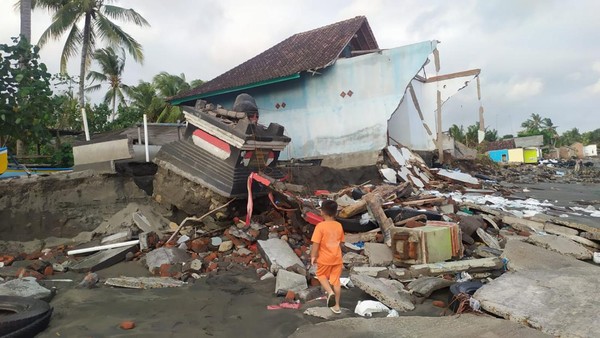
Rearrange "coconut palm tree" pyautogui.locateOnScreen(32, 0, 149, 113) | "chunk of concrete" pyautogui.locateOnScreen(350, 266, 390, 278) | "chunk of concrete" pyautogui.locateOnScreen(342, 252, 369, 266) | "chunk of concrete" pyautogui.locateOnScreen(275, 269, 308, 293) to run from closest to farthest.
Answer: "chunk of concrete" pyautogui.locateOnScreen(275, 269, 308, 293) < "chunk of concrete" pyautogui.locateOnScreen(350, 266, 390, 278) < "chunk of concrete" pyautogui.locateOnScreen(342, 252, 369, 266) < "coconut palm tree" pyautogui.locateOnScreen(32, 0, 149, 113)

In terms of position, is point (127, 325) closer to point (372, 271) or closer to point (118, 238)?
point (372, 271)

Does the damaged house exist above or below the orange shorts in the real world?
above

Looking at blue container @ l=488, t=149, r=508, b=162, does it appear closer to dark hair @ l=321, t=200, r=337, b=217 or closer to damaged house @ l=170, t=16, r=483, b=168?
damaged house @ l=170, t=16, r=483, b=168

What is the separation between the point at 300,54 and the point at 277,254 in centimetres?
1090

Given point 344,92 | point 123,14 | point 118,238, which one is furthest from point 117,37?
point 118,238

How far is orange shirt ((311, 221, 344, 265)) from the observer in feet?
13.7

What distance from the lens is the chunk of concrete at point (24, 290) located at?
439cm

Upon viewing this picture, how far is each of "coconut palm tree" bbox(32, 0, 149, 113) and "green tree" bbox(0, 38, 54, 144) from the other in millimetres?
16936

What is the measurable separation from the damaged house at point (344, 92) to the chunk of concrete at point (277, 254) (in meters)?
7.32

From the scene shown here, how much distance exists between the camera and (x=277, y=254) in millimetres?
5699

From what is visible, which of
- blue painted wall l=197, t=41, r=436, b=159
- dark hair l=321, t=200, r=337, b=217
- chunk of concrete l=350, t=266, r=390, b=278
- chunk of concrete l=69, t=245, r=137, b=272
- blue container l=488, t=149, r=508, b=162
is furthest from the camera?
blue container l=488, t=149, r=508, b=162

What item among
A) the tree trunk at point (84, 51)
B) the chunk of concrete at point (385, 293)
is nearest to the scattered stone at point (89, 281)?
the chunk of concrete at point (385, 293)

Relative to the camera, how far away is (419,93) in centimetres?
1605

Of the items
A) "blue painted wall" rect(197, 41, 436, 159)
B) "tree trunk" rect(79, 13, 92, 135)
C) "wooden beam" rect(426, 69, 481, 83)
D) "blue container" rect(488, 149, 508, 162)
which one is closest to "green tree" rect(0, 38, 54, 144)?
"blue painted wall" rect(197, 41, 436, 159)
